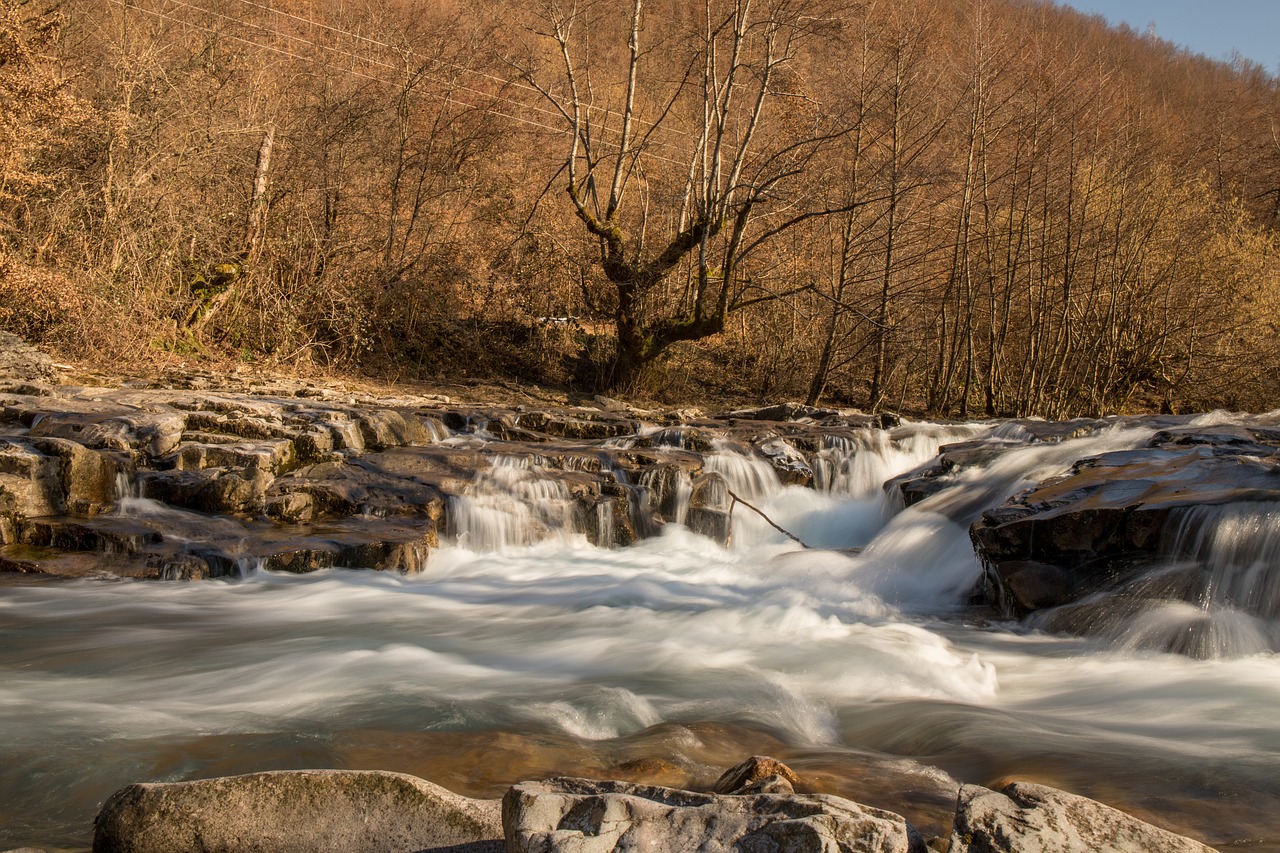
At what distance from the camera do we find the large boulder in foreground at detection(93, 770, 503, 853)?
8.22 ft

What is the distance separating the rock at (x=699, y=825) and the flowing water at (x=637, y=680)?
94 cm

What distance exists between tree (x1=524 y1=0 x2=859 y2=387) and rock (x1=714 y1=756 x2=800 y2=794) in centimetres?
1111

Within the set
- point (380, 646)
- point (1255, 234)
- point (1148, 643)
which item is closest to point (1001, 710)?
point (1148, 643)

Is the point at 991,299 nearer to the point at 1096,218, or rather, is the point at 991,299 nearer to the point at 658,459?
the point at 1096,218

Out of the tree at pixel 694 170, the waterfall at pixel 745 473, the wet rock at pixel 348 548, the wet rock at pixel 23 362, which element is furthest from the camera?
the tree at pixel 694 170

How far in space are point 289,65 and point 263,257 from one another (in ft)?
10.7

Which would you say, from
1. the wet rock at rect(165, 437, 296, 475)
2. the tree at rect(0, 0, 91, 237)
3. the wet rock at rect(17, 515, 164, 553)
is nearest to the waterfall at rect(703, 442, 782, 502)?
the wet rock at rect(165, 437, 296, 475)

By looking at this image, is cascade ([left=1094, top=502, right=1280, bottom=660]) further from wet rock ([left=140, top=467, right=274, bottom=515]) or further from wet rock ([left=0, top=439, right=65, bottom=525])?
wet rock ([left=0, top=439, right=65, bottom=525])

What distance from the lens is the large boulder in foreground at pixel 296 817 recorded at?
98.7 inches

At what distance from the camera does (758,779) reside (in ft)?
9.83

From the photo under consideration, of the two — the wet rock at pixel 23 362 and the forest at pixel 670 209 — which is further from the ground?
the forest at pixel 670 209

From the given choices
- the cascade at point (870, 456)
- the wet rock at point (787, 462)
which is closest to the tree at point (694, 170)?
the cascade at point (870, 456)

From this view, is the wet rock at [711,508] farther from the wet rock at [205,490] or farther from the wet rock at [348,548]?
the wet rock at [205,490]

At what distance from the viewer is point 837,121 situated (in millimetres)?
14594
